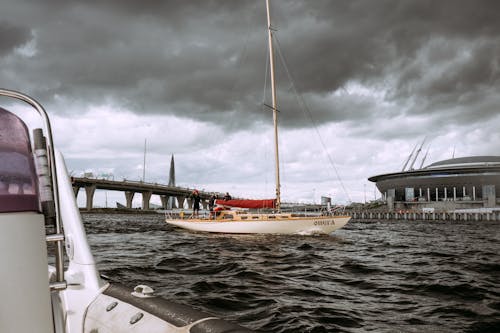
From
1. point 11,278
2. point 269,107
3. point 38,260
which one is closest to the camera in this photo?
point 11,278

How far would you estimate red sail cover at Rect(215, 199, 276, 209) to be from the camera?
83.5 feet

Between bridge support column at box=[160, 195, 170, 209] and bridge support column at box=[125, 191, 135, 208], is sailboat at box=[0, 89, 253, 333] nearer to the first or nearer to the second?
bridge support column at box=[125, 191, 135, 208]

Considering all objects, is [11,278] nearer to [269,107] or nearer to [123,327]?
[123,327]

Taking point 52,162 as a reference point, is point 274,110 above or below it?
above

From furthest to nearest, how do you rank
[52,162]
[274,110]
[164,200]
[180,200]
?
→ [164,200] < [180,200] < [274,110] < [52,162]

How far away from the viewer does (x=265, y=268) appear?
10.6 m

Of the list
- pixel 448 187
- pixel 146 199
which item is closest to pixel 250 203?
pixel 146 199

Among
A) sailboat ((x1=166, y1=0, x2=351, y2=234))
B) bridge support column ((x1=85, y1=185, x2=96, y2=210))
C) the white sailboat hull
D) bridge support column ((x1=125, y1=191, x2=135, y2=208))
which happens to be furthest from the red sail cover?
bridge support column ((x1=125, y1=191, x2=135, y2=208))

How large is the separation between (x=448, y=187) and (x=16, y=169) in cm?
12939

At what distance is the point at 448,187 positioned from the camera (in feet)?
373

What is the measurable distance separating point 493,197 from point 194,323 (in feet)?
382

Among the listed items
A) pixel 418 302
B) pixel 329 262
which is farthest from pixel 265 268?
pixel 418 302

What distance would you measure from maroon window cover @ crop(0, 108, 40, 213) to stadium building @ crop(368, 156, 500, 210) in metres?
115

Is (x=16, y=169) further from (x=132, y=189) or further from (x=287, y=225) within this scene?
(x=132, y=189)
